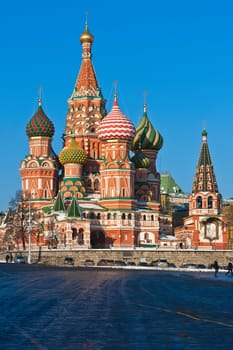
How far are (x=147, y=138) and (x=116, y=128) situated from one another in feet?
43.9

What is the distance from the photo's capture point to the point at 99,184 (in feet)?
315

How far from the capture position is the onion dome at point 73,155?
91938 mm

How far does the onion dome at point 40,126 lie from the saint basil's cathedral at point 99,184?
4 cm

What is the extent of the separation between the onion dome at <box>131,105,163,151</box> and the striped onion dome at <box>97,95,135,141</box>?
10215 millimetres

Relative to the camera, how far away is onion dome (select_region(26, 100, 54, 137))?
95.9 meters

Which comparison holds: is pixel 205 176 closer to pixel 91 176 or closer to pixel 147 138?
pixel 147 138

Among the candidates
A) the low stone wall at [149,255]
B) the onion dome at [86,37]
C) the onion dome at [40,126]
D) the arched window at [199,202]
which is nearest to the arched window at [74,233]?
the low stone wall at [149,255]

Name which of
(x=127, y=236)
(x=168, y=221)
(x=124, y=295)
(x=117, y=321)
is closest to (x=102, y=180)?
(x=127, y=236)

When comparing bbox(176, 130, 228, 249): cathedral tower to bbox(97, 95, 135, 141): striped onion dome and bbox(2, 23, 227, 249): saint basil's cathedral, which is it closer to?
bbox(2, 23, 227, 249): saint basil's cathedral

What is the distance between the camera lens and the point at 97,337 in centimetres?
1255

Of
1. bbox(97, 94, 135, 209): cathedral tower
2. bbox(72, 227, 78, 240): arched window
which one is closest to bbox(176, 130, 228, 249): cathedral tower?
bbox(97, 94, 135, 209): cathedral tower

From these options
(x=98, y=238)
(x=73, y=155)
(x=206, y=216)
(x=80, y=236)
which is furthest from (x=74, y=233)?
(x=206, y=216)

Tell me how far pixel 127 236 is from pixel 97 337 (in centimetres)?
7549

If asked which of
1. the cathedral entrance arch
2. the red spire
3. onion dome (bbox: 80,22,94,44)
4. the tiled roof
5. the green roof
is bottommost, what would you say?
the cathedral entrance arch
